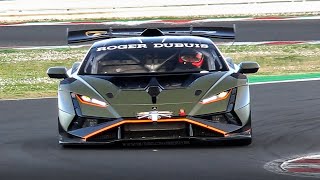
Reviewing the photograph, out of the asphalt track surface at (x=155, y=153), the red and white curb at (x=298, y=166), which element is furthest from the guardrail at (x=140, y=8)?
the red and white curb at (x=298, y=166)

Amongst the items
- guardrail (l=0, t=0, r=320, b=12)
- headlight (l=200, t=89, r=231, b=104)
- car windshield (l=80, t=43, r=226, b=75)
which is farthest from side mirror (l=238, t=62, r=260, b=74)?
guardrail (l=0, t=0, r=320, b=12)

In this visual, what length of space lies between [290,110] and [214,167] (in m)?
4.67

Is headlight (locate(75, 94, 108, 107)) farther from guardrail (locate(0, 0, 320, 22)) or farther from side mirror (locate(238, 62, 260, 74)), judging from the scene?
guardrail (locate(0, 0, 320, 22))

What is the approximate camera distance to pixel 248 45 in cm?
2634

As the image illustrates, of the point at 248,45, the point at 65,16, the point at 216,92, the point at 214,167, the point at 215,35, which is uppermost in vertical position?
the point at 65,16

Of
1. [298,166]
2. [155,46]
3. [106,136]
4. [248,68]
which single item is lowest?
[298,166]

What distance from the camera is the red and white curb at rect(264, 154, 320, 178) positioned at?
29.0 feet

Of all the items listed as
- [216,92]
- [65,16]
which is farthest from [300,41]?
[216,92]

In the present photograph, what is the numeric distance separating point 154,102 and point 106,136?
1.84 ft

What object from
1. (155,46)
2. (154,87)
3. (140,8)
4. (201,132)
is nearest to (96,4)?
(140,8)

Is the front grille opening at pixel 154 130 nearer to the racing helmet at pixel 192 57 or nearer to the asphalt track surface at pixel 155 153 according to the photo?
the asphalt track surface at pixel 155 153

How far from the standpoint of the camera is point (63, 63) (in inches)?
897

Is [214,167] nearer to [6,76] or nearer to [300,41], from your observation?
[6,76]

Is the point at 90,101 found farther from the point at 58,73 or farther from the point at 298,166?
the point at 298,166
